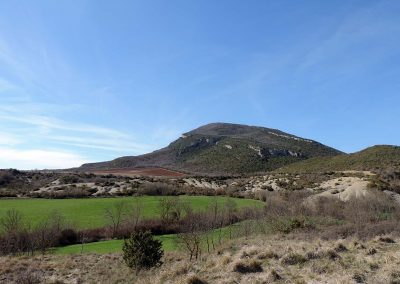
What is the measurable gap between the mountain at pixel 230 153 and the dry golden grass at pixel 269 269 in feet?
226

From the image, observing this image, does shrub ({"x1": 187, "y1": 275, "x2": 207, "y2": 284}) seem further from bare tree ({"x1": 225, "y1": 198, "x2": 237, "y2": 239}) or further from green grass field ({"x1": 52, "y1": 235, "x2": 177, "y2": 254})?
bare tree ({"x1": 225, "y1": 198, "x2": 237, "y2": 239})

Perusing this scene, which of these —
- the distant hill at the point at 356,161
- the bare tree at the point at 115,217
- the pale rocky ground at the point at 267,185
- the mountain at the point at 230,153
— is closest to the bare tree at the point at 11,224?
the bare tree at the point at 115,217

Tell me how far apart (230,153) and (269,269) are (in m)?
91.2

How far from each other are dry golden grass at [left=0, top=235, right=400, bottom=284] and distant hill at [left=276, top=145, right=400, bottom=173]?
207ft

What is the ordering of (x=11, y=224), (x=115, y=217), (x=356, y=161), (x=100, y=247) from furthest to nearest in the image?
(x=356, y=161), (x=115, y=217), (x=11, y=224), (x=100, y=247)

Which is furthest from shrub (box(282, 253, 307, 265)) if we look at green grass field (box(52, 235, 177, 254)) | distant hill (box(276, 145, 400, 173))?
distant hill (box(276, 145, 400, 173))

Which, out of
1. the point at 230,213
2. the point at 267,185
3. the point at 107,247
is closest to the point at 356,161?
the point at 267,185

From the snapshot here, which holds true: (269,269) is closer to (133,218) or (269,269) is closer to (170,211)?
(133,218)

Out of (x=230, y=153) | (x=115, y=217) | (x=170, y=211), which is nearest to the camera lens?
(x=115, y=217)

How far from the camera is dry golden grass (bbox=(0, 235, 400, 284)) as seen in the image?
45.4 ft

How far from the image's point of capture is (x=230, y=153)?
106 metres

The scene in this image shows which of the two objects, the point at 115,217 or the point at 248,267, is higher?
the point at 115,217

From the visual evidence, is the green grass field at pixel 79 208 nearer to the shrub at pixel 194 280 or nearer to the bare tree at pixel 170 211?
the bare tree at pixel 170 211

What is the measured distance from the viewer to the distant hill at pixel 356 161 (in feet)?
267
